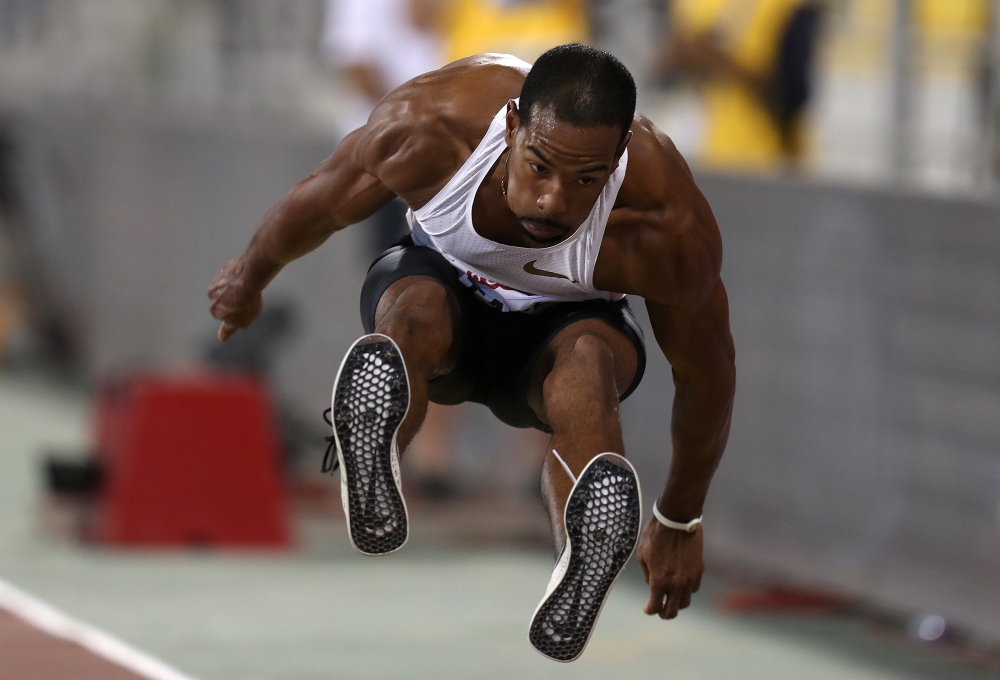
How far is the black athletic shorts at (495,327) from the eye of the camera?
14.1 feet

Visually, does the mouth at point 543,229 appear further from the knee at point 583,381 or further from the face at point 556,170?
the knee at point 583,381

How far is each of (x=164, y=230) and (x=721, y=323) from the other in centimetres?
816

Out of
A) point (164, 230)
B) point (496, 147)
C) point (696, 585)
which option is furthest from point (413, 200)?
point (164, 230)

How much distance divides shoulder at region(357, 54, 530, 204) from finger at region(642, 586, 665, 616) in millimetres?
1210

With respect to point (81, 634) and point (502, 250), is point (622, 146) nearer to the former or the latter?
point (502, 250)

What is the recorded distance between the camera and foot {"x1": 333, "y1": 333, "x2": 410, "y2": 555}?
3.91 meters

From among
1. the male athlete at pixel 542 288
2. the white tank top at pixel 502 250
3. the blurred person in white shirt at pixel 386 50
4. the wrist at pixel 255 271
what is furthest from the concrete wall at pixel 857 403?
the wrist at pixel 255 271

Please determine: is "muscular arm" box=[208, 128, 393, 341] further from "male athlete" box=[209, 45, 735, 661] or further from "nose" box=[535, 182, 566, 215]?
"nose" box=[535, 182, 566, 215]

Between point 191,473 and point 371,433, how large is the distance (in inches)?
163

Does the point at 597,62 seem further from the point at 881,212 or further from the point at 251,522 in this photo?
the point at 251,522

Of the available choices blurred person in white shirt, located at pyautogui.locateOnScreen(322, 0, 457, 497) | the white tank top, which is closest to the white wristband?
the white tank top

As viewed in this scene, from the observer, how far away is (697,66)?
7.43 metres

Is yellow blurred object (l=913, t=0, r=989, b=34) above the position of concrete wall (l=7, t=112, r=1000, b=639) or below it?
above

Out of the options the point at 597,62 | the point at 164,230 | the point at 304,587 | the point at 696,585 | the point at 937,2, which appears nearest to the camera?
the point at 597,62
